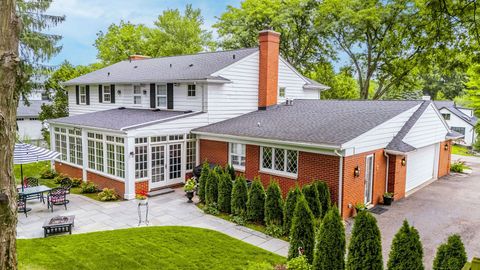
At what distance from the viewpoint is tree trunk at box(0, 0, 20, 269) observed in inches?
121

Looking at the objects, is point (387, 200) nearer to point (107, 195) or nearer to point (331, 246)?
point (331, 246)

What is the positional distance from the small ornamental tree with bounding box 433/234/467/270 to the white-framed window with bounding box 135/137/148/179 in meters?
11.4

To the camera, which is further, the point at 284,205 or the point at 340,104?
the point at 340,104

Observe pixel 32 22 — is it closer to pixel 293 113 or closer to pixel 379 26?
pixel 293 113

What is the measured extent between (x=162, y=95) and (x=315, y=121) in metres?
8.70

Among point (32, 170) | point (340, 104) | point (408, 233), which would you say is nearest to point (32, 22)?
point (32, 170)

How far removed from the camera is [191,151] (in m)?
16.5

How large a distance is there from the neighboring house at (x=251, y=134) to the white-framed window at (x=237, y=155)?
0.04 m

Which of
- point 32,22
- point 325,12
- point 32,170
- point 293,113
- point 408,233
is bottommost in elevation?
point 32,170

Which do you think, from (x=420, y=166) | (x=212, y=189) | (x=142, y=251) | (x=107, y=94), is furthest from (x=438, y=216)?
(x=107, y=94)

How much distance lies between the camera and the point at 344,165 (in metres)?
11.5

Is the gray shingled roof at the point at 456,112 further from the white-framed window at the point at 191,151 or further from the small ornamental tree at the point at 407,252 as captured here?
the small ornamental tree at the point at 407,252

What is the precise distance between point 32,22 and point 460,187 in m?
26.1

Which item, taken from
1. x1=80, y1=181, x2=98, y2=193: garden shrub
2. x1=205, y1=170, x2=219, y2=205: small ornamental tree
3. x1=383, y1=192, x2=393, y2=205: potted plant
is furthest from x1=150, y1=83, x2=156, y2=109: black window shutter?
x1=383, y1=192, x2=393, y2=205: potted plant
